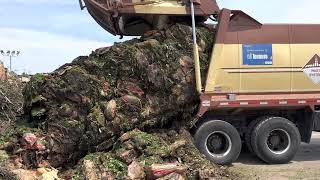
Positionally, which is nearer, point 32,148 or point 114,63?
point 32,148

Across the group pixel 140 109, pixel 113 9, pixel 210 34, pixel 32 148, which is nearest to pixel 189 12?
pixel 210 34

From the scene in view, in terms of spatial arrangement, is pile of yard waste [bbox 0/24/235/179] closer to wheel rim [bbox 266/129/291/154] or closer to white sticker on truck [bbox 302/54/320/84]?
wheel rim [bbox 266/129/291/154]

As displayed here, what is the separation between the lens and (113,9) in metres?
9.92

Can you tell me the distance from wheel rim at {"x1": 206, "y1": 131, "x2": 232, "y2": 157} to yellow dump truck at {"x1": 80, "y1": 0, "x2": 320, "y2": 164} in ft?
0.06

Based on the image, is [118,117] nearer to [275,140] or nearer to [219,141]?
[219,141]

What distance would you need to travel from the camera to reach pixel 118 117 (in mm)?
9312

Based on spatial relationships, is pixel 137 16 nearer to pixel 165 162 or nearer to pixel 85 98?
pixel 85 98

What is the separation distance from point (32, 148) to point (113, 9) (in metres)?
2.96

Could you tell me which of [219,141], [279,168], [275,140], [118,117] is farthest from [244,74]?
[118,117]

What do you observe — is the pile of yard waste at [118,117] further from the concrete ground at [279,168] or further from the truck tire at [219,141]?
the concrete ground at [279,168]

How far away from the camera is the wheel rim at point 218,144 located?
10.4 m

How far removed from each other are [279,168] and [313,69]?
2082 mm

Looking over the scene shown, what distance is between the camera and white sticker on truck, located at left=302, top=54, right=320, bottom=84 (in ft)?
34.8

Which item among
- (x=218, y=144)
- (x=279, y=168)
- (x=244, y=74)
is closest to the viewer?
(x=279, y=168)
